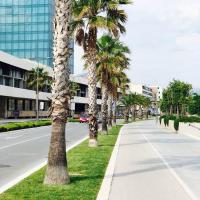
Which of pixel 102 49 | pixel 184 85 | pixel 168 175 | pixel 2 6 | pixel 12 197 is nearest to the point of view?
pixel 12 197

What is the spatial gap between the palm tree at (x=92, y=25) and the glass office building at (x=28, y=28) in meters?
107

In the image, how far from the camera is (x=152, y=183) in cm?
1455

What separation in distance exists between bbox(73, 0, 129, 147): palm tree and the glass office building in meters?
107

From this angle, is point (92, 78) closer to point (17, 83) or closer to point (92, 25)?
point (92, 25)

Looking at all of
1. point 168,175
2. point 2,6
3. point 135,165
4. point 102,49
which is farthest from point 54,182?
point 2,6

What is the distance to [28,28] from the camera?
139m

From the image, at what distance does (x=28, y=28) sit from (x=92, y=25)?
113 m

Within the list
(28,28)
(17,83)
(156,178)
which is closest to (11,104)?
(17,83)

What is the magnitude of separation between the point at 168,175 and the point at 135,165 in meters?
3.11

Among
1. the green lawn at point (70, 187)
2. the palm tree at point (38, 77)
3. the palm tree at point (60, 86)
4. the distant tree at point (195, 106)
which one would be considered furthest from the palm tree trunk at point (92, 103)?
the distant tree at point (195, 106)

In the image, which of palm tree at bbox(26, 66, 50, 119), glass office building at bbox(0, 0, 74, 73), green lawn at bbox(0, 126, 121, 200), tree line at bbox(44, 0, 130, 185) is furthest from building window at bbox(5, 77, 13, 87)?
green lawn at bbox(0, 126, 121, 200)

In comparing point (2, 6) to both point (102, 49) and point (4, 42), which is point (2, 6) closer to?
point (4, 42)

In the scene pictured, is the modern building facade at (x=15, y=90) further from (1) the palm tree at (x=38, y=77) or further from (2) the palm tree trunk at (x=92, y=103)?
(2) the palm tree trunk at (x=92, y=103)

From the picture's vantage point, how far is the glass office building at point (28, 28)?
136875 millimetres
